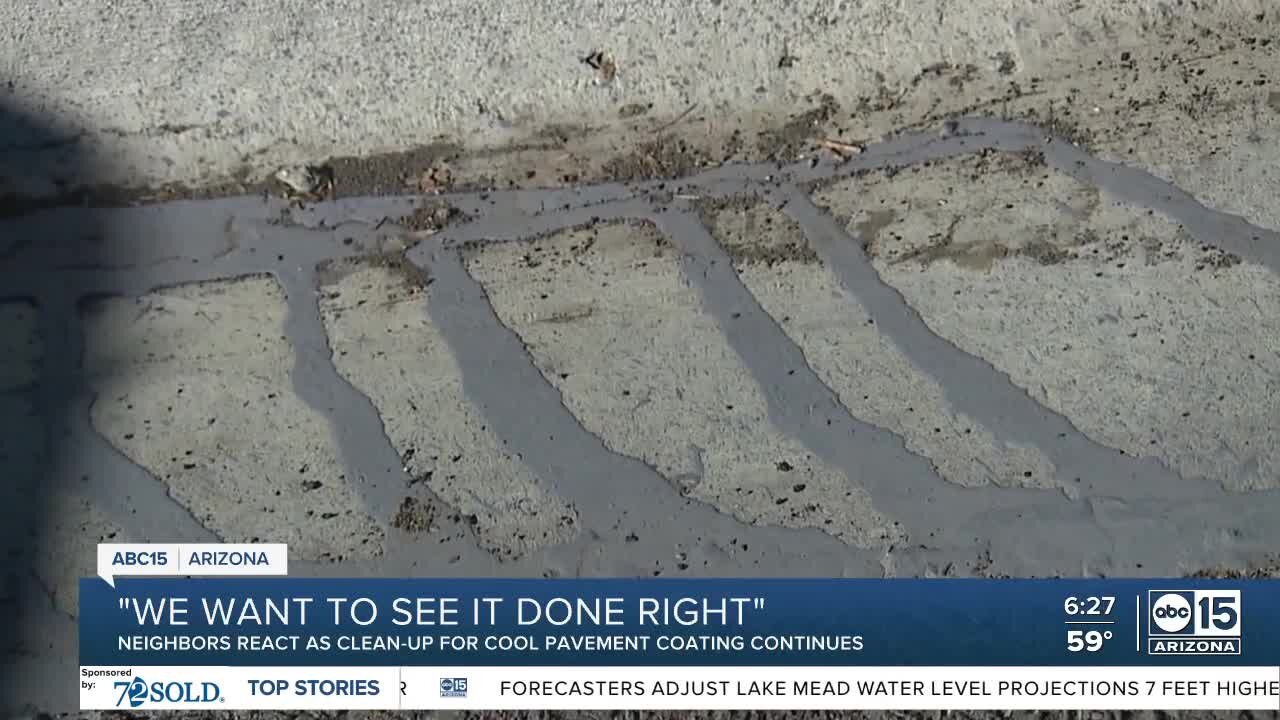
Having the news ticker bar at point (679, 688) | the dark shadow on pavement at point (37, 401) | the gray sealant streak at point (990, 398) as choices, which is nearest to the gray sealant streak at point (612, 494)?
the news ticker bar at point (679, 688)

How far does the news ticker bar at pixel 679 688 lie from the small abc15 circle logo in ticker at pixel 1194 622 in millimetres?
80

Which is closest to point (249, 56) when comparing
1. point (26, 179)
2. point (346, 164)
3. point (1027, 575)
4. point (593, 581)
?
point (346, 164)

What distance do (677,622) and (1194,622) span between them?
1.95 metres

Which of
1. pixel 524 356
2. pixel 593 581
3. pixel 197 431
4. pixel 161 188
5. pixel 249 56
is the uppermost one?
pixel 249 56

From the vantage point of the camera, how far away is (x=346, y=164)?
4.90 m

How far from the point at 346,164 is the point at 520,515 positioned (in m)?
1.81

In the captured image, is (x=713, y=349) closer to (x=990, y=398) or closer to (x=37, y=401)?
(x=990, y=398)

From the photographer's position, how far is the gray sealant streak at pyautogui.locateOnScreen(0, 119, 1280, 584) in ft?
13.8

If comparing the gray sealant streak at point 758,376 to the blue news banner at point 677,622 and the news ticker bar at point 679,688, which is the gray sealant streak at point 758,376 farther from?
the news ticker bar at point 679,688

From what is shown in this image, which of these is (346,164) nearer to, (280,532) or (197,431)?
(197,431)

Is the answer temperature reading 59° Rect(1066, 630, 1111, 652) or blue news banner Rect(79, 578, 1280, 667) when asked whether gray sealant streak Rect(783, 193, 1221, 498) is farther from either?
temperature reading 59° Rect(1066, 630, 1111, 652)

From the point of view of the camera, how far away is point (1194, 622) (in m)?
4.14

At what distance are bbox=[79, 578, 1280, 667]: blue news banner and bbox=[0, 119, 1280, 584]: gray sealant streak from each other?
9cm

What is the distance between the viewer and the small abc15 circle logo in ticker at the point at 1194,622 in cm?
412
